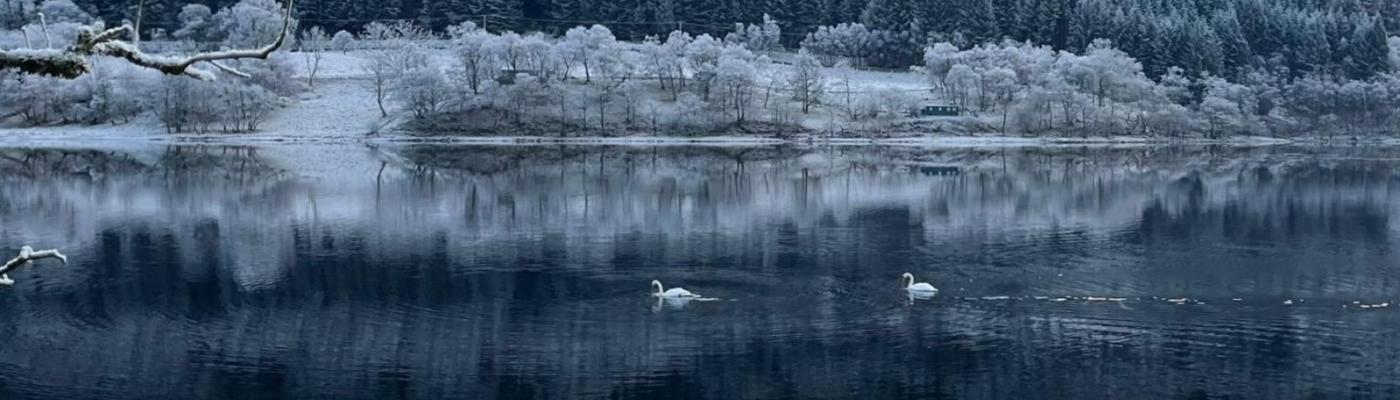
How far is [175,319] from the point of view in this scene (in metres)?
26.4

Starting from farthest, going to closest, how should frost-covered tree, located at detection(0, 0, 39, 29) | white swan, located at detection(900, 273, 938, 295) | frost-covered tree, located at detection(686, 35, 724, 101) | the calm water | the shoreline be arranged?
frost-covered tree, located at detection(0, 0, 39, 29) → frost-covered tree, located at detection(686, 35, 724, 101) → the shoreline → white swan, located at detection(900, 273, 938, 295) → the calm water

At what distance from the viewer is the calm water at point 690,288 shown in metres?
22.1

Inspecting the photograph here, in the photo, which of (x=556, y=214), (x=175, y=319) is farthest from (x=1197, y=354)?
(x=556, y=214)

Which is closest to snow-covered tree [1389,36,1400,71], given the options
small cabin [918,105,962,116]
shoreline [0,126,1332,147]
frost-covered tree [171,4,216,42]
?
shoreline [0,126,1332,147]

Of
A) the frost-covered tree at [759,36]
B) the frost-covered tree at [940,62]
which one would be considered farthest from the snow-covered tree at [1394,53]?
the frost-covered tree at [759,36]

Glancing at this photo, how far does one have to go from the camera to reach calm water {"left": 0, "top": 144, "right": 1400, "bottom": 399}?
72.5ft

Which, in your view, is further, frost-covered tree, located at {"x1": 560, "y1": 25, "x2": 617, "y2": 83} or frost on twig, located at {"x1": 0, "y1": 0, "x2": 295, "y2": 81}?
frost-covered tree, located at {"x1": 560, "y1": 25, "x2": 617, "y2": 83}

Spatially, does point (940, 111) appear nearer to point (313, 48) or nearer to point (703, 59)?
point (703, 59)

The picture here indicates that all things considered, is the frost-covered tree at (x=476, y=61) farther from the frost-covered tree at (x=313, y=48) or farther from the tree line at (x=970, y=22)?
the tree line at (x=970, y=22)

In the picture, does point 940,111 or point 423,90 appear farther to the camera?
point 940,111

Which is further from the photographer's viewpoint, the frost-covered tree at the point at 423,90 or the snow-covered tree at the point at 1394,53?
the snow-covered tree at the point at 1394,53

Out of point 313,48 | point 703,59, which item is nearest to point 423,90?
point 703,59

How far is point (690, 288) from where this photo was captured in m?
30.4

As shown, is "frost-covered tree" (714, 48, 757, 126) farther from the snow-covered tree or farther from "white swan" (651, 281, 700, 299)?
"white swan" (651, 281, 700, 299)
